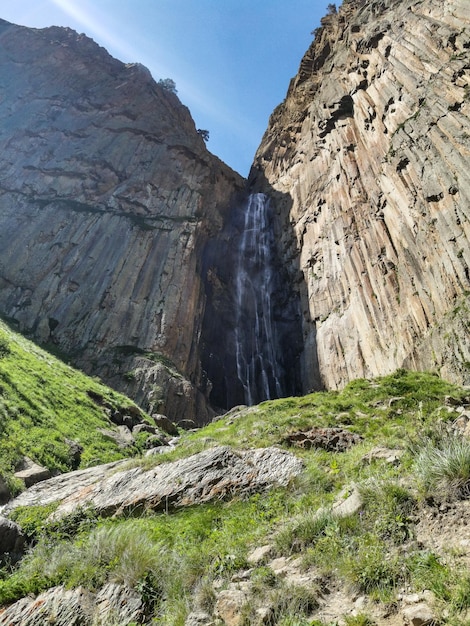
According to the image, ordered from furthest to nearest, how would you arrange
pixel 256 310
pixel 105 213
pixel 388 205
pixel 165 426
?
pixel 105 213
pixel 256 310
pixel 388 205
pixel 165 426

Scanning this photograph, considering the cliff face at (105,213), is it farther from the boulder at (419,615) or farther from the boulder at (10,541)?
the boulder at (419,615)

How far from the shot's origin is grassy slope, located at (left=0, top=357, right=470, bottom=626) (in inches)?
159

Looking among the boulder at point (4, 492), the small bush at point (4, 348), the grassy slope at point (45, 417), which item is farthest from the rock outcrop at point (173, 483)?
the small bush at point (4, 348)

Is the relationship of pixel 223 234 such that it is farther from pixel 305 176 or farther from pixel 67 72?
pixel 67 72

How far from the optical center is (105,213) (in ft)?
152

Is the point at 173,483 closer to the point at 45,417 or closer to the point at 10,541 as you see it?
the point at 10,541

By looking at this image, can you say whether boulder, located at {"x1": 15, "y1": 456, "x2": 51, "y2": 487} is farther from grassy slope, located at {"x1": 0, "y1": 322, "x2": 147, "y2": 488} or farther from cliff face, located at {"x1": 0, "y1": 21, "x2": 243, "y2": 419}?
cliff face, located at {"x1": 0, "y1": 21, "x2": 243, "y2": 419}

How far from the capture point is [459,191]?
76.7ft

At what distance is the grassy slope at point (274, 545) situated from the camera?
4.03 m

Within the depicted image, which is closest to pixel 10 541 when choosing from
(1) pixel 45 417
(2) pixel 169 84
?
(1) pixel 45 417

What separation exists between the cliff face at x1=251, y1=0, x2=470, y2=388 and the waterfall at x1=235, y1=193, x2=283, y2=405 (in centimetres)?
369

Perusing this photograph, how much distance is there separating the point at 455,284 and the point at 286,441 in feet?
53.6

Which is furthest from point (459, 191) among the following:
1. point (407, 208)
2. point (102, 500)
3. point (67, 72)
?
point (67, 72)

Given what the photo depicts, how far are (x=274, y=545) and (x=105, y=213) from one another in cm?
4678
